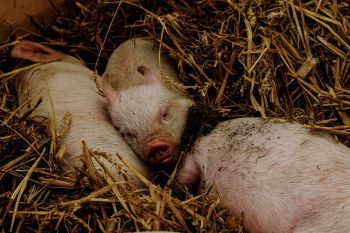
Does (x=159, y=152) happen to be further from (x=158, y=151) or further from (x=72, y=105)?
(x=72, y=105)

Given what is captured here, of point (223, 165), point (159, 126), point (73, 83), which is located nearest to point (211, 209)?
point (223, 165)

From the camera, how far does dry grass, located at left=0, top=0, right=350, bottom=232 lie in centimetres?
254

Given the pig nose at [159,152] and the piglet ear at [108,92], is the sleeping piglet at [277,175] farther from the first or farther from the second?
the piglet ear at [108,92]

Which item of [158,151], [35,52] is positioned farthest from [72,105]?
[35,52]

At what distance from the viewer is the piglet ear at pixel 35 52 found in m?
3.51

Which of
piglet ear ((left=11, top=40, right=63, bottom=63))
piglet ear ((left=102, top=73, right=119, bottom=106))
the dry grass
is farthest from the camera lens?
piglet ear ((left=11, top=40, right=63, bottom=63))

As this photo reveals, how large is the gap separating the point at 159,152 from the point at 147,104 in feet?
1.18

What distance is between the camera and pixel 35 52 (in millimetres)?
3607

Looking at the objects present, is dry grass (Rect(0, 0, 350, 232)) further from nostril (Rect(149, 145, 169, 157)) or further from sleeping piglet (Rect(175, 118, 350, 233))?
nostril (Rect(149, 145, 169, 157))

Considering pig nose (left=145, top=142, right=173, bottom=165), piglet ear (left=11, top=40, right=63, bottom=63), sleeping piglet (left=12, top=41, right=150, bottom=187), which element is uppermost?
piglet ear (left=11, top=40, right=63, bottom=63)

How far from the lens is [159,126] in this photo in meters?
3.06

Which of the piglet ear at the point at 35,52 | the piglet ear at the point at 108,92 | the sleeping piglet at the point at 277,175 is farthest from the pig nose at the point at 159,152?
the piglet ear at the point at 35,52

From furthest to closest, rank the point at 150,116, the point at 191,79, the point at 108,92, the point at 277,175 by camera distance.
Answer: the point at 191,79, the point at 108,92, the point at 150,116, the point at 277,175

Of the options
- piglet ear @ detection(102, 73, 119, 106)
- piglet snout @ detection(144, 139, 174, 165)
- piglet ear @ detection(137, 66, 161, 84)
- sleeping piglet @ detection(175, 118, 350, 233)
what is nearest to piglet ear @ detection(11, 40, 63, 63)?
piglet ear @ detection(102, 73, 119, 106)
